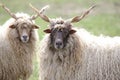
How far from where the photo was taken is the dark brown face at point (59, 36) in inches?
458

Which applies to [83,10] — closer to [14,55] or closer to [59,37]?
[14,55]

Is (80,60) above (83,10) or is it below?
below

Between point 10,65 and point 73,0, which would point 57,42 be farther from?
point 73,0

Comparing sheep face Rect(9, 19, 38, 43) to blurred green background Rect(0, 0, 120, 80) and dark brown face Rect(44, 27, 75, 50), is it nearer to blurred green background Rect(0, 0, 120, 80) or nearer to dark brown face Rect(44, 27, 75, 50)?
dark brown face Rect(44, 27, 75, 50)

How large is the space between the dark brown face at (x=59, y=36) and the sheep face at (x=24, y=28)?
0.99 m

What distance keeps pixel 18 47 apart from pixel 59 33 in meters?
1.45

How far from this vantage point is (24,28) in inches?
501

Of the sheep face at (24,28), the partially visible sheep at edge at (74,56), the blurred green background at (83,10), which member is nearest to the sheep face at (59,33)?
the partially visible sheep at edge at (74,56)

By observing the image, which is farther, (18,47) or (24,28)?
(18,47)

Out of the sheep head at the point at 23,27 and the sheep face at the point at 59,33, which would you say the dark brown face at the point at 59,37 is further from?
the sheep head at the point at 23,27

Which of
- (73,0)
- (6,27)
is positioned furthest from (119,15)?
(6,27)

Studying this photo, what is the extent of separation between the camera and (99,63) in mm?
11797

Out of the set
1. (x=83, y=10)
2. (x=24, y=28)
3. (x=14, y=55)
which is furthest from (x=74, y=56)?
(x=83, y=10)

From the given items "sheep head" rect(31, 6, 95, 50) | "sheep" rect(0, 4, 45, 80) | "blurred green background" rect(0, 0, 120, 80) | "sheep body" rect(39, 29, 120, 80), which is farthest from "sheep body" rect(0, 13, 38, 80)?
"blurred green background" rect(0, 0, 120, 80)
